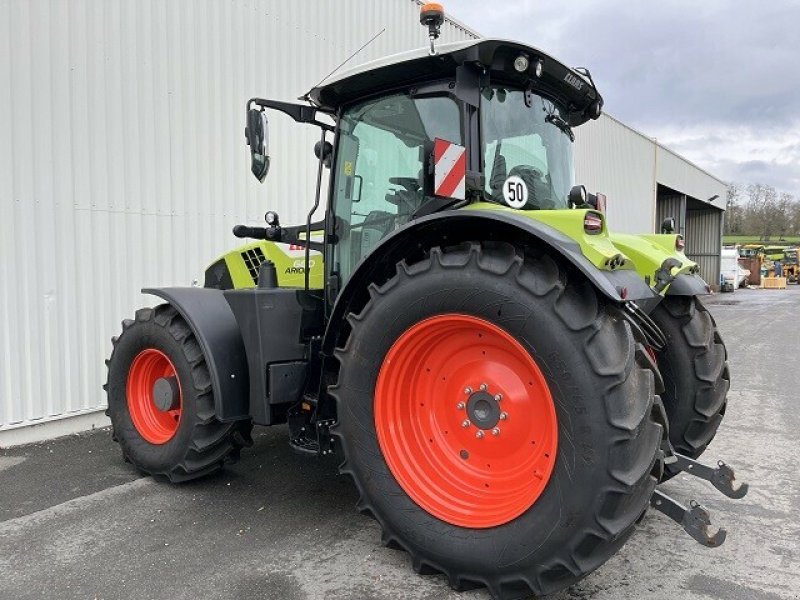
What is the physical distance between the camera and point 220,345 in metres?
3.59

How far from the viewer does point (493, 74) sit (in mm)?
3010

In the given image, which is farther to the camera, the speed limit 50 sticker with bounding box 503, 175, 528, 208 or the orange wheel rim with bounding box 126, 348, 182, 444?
the orange wheel rim with bounding box 126, 348, 182, 444

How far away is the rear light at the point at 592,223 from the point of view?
8.58 ft

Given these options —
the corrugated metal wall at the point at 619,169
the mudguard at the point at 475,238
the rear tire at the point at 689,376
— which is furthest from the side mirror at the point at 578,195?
the corrugated metal wall at the point at 619,169

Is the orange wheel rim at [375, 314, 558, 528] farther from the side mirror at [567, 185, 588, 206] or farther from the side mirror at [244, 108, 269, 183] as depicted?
the side mirror at [244, 108, 269, 183]

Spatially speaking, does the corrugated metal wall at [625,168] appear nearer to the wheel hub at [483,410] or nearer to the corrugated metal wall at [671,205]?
the corrugated metal wall at [671,205]

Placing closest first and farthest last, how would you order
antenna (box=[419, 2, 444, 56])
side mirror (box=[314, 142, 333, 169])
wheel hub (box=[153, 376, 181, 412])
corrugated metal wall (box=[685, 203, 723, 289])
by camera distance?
antenna (box=[419, 2, 444, 56]), side mirror (box=[314, 142, 333, 169]), wheel hub (box=[153, 376, 181, 412]), corrugated metal wall (box=[685, 203, 723, 289])

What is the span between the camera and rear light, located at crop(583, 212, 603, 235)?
8.58ft

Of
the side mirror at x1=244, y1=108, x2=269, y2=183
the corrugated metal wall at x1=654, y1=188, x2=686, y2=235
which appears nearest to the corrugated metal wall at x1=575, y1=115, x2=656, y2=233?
the corrugated metal wall at x1=654, y1=188, x2=686, y2=235

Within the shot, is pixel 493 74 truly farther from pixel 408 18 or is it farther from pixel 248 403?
pixel 408 18

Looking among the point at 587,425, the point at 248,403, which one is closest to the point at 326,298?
the point at 248,403

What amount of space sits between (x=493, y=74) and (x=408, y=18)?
20.5 ft

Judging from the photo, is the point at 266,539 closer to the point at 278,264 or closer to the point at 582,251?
the point at 278,264

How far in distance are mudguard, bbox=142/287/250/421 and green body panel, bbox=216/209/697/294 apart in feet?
1.46
